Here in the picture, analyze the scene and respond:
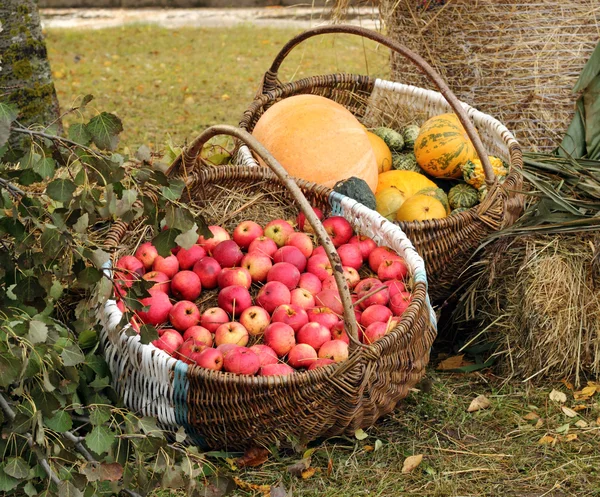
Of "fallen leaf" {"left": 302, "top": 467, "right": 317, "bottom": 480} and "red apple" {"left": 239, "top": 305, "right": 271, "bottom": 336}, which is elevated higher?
"red apple" {"left": 239, "top": 305, "right": 271, "bottom": 336}

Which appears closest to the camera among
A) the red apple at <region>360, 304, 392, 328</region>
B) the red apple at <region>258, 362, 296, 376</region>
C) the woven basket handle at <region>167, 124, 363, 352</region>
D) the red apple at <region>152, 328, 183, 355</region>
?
the woven basket handle at <region>167, 124, 363, 352</region>

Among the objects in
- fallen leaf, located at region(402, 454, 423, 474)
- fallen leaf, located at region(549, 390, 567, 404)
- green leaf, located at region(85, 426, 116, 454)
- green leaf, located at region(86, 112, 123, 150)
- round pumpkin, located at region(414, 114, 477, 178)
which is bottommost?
fallen leaf, located at region(549, 390, 567, 404)

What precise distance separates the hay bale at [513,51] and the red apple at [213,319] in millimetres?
1968

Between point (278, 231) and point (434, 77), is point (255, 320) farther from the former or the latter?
point (434, 77)

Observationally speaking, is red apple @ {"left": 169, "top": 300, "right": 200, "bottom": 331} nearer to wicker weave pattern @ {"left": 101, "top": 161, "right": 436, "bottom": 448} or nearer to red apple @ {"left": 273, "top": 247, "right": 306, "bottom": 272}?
wicker weave pattern @ {"left": 101, "top": 161, "right": 436, "bottom": 448}

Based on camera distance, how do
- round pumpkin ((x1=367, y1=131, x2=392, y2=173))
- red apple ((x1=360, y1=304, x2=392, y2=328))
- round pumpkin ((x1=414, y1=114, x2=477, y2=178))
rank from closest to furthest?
red apple ((x1=360, y1=304, x2=392, y2=328)) < round pumpkin ((x1=414, y1=114, x2=477, y2=178)) < round pumpkin ((x1=367, y1=131, x2=392, y2=173))

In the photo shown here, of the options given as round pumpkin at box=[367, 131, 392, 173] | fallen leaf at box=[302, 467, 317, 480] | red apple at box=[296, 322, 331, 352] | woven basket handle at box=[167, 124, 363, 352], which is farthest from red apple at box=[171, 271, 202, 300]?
round pumpkin at box=[367, 131, 392, 173]

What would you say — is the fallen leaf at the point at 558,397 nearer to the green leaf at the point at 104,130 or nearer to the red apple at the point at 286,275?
the red apple at the point at 286,275

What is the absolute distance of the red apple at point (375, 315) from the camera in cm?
246

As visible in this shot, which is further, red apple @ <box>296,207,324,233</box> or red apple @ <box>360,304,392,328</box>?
red apple @ <box>296,207,324,233</box>

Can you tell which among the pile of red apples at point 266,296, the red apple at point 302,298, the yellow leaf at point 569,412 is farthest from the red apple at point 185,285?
the yellow leaf at point 569,412

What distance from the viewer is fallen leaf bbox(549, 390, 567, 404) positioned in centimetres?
271

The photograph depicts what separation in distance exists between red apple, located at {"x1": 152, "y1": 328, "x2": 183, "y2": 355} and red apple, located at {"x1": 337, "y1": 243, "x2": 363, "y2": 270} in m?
0.69

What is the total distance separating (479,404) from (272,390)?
94 centimetres
